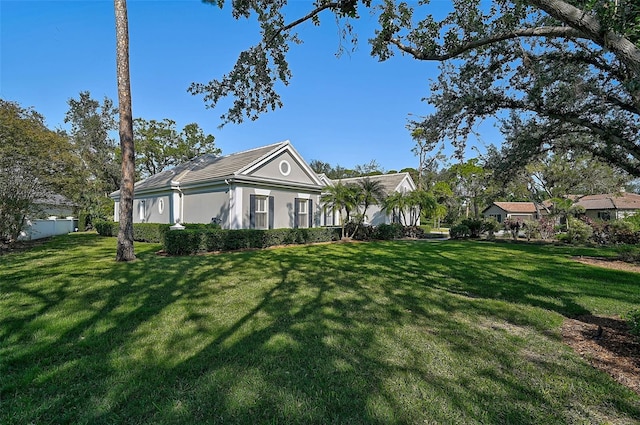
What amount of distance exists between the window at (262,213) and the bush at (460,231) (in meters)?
13.3

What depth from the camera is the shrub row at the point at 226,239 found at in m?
10.8

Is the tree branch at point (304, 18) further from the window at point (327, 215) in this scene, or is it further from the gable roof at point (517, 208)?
the gable roof at point (517, 208)

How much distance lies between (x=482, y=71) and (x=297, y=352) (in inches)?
251

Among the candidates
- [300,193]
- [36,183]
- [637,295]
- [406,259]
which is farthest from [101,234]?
[637,295]

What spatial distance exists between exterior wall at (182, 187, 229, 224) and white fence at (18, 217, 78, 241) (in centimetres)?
742

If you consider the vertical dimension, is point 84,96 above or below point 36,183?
above

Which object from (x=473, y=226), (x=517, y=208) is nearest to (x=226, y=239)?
(x=473, y=226)

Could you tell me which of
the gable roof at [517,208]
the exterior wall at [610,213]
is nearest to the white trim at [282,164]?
the exterior wall at [610,213]

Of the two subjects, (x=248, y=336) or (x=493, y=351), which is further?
(x=248, y=336)

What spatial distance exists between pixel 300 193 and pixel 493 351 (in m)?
13.8

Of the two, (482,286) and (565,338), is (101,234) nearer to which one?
(482,286)

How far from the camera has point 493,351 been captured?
3.53 m

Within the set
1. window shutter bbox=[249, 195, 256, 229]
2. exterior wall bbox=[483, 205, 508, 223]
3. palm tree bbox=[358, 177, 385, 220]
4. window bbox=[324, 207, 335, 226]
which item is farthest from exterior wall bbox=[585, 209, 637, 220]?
window shutter bbox=[249, 195, 256, 229]

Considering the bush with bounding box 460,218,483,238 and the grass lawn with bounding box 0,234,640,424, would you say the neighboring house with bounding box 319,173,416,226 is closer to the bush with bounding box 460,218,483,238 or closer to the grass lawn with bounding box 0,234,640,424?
the bush with bounding box 460,218,483,238
